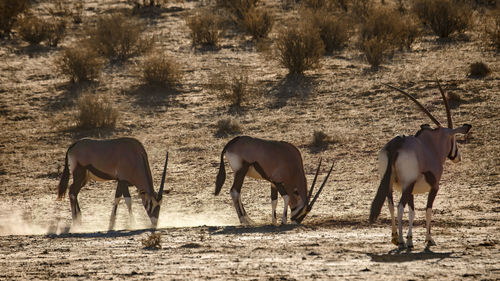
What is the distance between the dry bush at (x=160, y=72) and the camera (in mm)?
22672

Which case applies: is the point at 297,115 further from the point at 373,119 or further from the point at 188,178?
the point at 188,178

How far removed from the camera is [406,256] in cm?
953

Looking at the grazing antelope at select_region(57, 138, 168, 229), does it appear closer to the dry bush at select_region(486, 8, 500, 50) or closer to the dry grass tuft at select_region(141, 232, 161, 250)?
the dry grass tuft at select_region(141, 232, 161, 250)

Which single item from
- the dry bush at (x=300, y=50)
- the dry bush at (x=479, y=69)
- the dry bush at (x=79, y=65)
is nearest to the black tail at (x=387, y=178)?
the dry bush at (x=479, y=69)

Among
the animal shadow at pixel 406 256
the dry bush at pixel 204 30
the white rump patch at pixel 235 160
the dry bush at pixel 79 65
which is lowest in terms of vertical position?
the dry bush at pixel 79 65

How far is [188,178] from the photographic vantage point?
54.7 ft

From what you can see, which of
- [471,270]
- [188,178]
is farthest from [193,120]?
[471,270]

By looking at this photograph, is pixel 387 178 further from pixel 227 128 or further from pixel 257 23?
pixel 257 23

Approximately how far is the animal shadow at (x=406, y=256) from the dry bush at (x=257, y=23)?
1777cm

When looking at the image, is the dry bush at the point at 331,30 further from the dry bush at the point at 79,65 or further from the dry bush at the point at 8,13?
the dry bush at the point at 8,13

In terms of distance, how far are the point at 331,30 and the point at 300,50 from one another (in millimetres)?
2984

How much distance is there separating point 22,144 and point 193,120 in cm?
398

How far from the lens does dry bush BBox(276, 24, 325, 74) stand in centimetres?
2292

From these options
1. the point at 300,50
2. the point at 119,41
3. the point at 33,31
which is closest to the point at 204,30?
the point at 119,41
